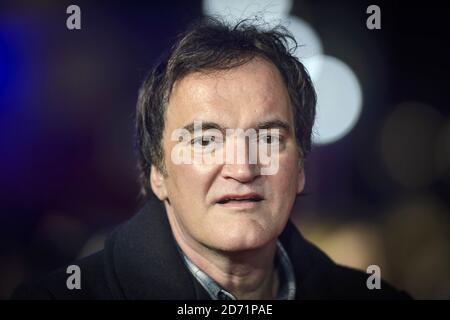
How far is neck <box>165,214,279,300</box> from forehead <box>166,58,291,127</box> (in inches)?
22.5

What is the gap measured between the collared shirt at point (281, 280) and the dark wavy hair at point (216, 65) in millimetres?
504

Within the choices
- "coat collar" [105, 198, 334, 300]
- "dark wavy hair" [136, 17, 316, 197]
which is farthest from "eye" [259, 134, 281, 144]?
"coat collar" [105, 198, 334, 300]

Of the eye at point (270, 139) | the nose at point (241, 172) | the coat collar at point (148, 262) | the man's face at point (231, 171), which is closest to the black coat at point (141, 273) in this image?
the coat collar at point (148, 262)

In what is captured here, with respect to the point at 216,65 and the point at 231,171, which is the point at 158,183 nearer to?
the point at 231,171

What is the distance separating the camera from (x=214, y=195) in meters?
1.92

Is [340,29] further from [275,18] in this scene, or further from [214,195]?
[214,195]

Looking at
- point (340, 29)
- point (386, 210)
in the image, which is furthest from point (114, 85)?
point (386, 210)

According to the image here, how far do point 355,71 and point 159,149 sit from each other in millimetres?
2515

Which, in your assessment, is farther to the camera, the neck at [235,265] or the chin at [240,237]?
the neck at [235,265]

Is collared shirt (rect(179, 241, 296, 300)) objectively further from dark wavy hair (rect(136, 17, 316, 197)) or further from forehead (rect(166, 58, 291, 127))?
forehead (rect(166, 58, 291, 127))

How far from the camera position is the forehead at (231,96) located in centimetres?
192

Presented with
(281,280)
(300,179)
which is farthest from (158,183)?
(281,280)

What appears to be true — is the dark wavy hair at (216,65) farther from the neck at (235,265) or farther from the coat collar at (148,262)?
the neck at (235,265)

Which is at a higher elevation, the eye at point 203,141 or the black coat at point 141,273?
the eye at point 203,141
